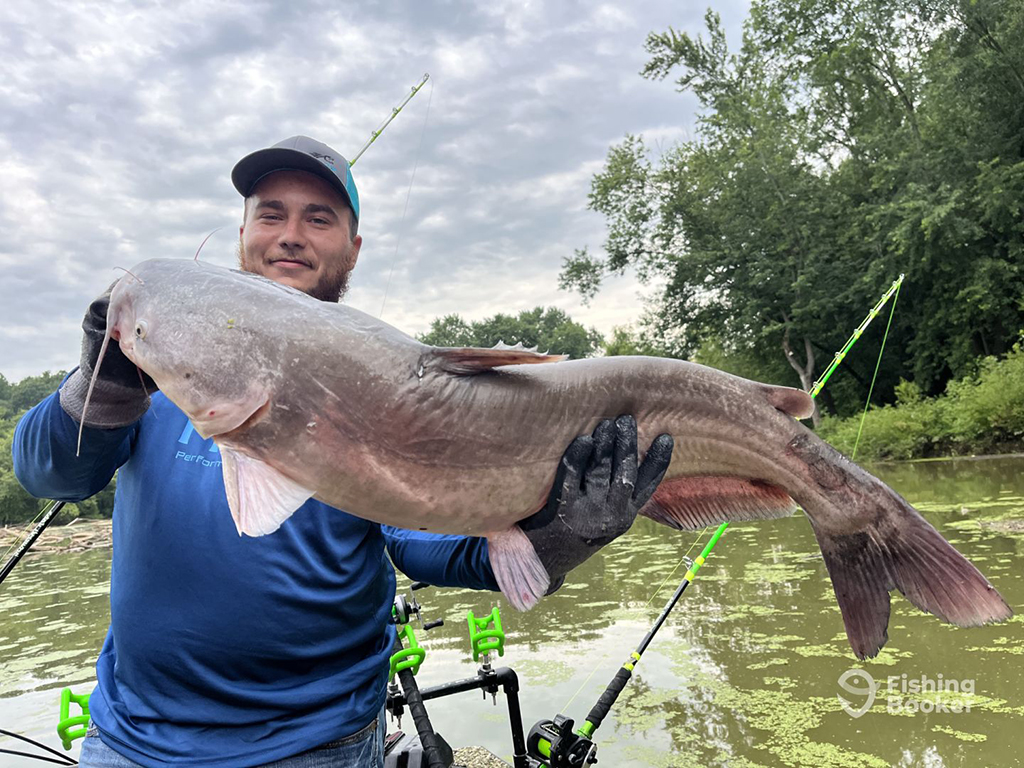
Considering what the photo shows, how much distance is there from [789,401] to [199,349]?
1646 mm

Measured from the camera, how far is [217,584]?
1.62m

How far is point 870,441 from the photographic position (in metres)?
17.2

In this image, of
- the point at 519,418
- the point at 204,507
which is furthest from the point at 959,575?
the point at 204,507

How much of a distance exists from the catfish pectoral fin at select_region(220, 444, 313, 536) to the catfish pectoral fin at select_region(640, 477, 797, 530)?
1134mm

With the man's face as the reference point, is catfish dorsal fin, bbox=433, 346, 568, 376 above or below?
below

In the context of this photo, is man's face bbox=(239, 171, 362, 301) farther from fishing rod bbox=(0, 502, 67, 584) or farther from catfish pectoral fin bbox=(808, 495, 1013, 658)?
catfish pectoral fin bbox=(808, 495, 1013, 658)

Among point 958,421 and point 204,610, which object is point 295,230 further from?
point 958,421

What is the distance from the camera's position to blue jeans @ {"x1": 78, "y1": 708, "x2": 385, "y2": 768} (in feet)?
5.38

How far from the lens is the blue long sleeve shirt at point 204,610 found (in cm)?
160

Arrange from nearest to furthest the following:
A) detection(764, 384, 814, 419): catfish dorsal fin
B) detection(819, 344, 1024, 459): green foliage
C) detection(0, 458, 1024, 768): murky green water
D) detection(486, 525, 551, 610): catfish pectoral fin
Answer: detection(486, 525, 551, 610): catfish pectoral fin, detection(764, 384, 814, 419): catfish dorsal fin, detection(0, 458, 1024, 768): murky green water, detection(819, 344, 1024, 459): green foliage

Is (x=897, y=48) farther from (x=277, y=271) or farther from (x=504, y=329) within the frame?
(x=504, y=329)

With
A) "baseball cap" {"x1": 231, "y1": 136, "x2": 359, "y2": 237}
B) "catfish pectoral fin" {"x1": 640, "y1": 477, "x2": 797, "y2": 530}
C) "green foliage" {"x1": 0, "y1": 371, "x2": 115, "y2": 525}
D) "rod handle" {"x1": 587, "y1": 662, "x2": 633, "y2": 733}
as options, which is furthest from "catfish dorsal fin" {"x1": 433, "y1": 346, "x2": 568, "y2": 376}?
"green foliage" {"x1": 0, "y1": 371, "x2": 115, "y2": 525}

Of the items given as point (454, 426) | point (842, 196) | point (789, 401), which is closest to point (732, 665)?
point (789, 401)

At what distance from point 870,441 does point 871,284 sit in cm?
699
